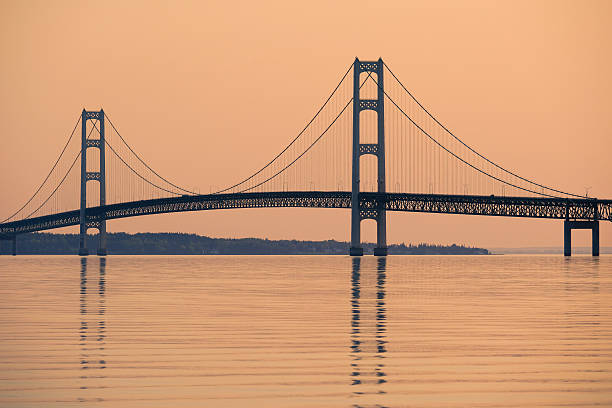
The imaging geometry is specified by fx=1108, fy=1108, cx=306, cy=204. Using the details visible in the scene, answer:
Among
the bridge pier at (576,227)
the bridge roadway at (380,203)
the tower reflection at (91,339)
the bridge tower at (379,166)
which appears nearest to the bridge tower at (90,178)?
the bridge roadway at (380,203)

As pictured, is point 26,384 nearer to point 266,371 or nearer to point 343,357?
point 266,371

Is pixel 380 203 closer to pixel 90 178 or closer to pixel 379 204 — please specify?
pixel 379 204

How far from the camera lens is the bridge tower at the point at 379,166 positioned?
107562 mm

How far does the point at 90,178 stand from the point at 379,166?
43.2m

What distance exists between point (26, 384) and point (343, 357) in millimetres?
3935

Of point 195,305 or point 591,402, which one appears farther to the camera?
point 195,305

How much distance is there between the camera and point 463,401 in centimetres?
963

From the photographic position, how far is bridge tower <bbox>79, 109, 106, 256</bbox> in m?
129

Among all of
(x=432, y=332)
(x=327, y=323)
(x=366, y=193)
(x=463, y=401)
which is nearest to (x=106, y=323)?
(x=327, y=323)

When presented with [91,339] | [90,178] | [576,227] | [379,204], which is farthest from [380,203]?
[91,339]

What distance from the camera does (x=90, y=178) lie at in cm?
13788

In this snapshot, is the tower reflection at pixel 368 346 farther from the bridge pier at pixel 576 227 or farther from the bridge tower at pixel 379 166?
the bridge pier at pixel 576 227

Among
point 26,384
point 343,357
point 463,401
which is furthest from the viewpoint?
point 343,357

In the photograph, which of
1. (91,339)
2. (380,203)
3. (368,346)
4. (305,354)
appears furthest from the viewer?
(380,203)
